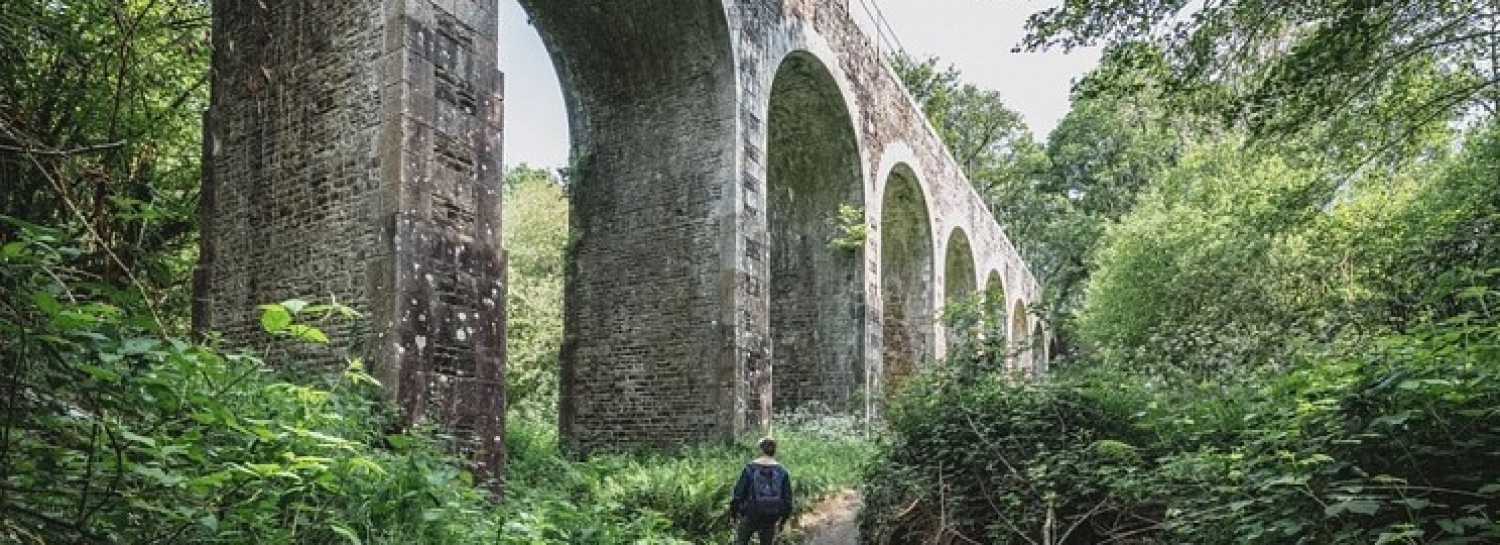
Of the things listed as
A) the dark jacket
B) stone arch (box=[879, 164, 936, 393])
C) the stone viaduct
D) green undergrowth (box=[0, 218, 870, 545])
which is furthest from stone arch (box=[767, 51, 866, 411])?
green undergrowth (box=[0, 218, 870, 545])

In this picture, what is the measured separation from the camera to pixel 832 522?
10.1m

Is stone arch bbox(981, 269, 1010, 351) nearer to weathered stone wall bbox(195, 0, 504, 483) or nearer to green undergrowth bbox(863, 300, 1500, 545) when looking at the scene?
green undergrowth bbox(863, 300, 1500, 545)

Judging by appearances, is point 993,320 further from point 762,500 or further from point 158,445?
point 158,445

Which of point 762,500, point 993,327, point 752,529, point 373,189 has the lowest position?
point 752,529

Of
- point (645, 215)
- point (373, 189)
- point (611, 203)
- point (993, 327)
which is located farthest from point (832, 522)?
point (373, 189)

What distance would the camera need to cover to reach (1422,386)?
362cm

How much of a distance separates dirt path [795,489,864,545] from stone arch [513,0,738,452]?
5.60ft

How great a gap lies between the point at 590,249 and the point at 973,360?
252 inches

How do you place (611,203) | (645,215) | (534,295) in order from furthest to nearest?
(534,295) < (611,203) < (645,215)

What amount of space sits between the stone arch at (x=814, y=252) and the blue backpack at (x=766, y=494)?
9344mm

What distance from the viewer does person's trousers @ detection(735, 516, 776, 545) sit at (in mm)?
7324

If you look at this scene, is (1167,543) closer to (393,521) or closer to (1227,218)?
(393,521)

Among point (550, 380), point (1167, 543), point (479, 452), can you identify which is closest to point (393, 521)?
point (479, 452)

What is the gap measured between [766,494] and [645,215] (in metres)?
6.40
